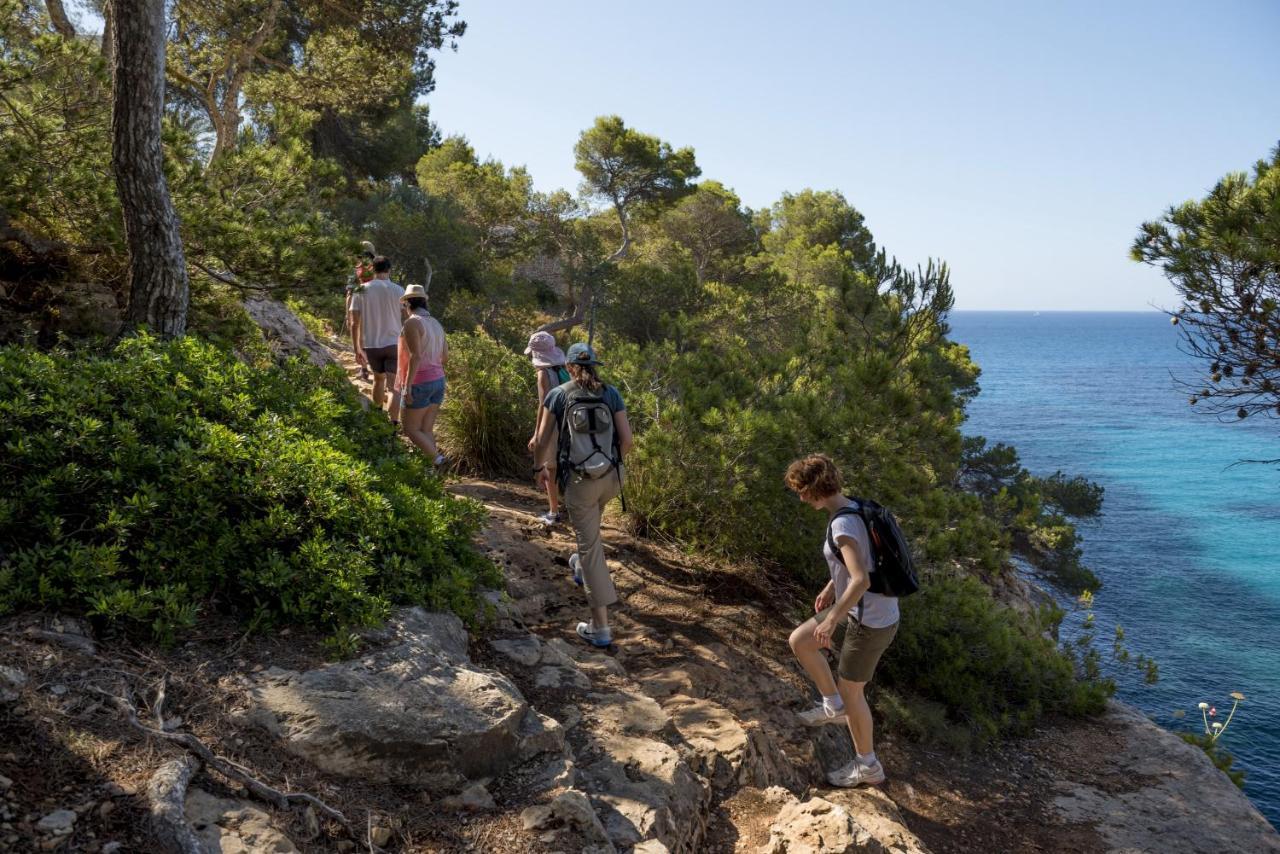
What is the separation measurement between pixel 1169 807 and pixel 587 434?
4.92 m

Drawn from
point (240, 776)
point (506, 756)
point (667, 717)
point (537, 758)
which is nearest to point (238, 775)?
point (240, 776)

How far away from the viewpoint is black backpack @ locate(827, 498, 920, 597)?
435 cm

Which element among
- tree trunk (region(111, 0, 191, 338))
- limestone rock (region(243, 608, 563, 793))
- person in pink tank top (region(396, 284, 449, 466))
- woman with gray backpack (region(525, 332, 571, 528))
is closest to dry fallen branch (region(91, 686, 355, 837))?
limestone rock (region(243, 608, 563, 793))

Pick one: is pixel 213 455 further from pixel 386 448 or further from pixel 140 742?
pixel 386 448

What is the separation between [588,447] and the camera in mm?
5176

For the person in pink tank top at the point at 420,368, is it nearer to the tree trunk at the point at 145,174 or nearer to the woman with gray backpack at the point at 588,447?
the tree trunk at the point at 145,174

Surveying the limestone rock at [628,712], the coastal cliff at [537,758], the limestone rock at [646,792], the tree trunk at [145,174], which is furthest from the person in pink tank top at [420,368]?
the limestone rock at [646,792]

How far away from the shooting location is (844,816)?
3.72 metres

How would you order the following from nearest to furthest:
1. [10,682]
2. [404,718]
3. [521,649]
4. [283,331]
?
1. [10,682]
2. [404,718]
3. [521,649]
4. [283,331]

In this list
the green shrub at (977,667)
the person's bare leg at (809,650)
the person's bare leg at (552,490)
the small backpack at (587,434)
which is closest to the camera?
the person's bare leg at (809,650)

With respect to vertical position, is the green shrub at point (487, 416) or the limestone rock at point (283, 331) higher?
the limestone rock at point (283, 331)

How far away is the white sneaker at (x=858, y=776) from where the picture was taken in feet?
16.1

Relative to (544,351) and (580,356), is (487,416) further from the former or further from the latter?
(580,356)

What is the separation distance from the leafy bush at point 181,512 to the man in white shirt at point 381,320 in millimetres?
3057
